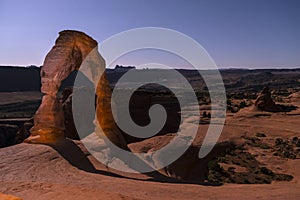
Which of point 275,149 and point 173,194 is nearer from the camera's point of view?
point 173,194

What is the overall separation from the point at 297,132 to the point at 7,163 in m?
18.0

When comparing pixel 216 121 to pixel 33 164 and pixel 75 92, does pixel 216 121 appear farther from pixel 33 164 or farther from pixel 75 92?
pixel 33 164

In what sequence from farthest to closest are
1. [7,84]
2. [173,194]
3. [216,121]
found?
[7,84] < [216,121] < [173,194]

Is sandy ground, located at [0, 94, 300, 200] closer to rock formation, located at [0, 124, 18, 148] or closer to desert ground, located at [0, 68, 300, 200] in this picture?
desert ground, located at [0, 68, 300, 200]

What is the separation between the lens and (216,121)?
24.4 m

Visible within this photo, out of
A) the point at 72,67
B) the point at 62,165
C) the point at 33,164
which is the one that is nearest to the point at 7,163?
the point at 33,164

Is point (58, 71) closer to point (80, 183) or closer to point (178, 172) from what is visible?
point (80, 183)

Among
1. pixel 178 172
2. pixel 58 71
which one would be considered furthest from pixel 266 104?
pixel 58 71

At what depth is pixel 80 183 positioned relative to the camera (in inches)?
326

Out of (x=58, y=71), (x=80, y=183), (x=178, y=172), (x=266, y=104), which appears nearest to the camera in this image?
(x=80, y=183)

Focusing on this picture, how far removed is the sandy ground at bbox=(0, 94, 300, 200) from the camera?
7.20 m

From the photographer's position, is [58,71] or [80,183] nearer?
[80,183]

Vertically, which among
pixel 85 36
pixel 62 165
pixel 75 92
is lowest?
pixel 62 165

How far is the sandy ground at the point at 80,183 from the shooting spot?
7198 mm
